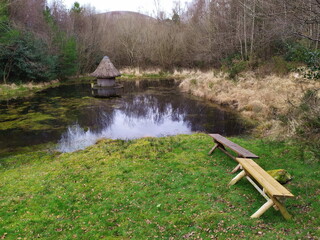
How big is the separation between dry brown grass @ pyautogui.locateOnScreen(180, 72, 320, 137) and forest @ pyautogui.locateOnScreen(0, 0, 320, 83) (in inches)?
61.9

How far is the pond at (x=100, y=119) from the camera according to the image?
445 inches

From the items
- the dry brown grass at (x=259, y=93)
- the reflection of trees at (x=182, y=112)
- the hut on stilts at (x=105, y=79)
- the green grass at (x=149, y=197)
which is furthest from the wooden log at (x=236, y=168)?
the hut on stilts at (x=105, y=79)

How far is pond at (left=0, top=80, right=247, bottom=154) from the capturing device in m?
11.3

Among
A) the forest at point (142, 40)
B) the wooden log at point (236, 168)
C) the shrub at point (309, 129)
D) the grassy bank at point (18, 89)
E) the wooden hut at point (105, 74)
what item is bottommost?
the wooden log at point (236, 168)

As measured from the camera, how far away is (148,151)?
8391 mm

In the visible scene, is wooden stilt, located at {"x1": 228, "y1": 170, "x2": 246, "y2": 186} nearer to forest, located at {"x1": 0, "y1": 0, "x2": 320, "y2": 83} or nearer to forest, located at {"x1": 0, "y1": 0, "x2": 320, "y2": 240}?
forest, located at {"x1": 0, "y1": 0, "x2": 320, "y2": 240}

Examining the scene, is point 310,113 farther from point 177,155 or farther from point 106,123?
point 106,123

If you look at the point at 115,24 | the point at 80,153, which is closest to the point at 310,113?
the point at 80,153

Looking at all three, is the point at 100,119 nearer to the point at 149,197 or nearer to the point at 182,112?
the point at 182,112

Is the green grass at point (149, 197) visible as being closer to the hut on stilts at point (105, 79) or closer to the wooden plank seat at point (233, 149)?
the wooden plank seat at point (233, 149)

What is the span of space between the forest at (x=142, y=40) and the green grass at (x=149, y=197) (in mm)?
12798

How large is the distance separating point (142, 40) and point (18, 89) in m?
20.7

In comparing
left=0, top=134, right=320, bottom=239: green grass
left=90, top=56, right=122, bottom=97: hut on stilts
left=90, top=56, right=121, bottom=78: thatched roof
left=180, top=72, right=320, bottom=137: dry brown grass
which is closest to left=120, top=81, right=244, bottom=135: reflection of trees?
left=180, top=72, right=320, bottom=137: dry brown grass

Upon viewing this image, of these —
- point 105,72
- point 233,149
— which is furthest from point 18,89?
point 233,149
